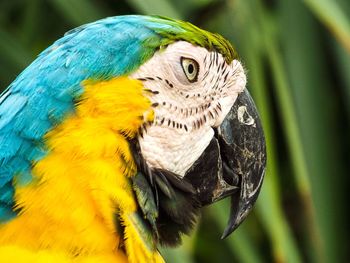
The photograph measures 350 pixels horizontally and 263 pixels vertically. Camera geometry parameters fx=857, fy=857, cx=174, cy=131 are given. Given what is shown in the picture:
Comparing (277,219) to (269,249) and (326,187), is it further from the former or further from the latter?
(269,249)

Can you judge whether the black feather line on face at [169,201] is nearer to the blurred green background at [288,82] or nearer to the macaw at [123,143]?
the macaw at [123,143]

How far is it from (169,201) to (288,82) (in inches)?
29.7

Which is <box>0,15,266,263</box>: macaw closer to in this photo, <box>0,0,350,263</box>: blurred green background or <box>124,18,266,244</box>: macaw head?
<box>124,18,266,244</box>: macaw head

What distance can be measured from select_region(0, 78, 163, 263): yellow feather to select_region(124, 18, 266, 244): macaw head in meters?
0.06

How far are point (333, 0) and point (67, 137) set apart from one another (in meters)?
0.85

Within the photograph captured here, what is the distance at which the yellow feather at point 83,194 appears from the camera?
39.4 inches

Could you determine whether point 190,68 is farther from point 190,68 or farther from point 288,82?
point 288,82

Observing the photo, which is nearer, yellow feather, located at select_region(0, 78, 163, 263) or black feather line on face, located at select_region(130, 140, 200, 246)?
yellow feather, located at select_region(0, 78, 163, 263)

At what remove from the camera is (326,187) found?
182 cm

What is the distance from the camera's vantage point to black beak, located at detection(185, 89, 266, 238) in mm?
1221

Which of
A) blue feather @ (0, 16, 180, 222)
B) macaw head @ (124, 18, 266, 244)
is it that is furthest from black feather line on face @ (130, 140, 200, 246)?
blue feather @ (0, 16, 180, 222)

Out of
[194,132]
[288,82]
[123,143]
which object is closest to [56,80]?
[123,143]

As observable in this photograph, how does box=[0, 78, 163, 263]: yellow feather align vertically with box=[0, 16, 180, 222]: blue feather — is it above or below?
below

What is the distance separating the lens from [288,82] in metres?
1.85
